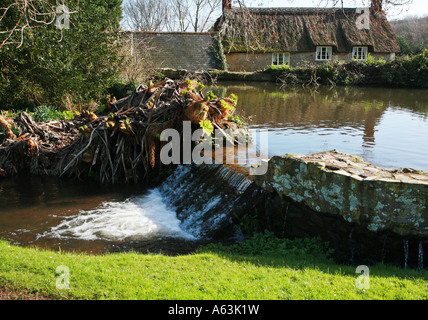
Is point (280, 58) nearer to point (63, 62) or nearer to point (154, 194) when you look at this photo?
point (63, 62)

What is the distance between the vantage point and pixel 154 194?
11062mm

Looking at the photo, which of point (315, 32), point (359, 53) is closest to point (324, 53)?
point (315, 32)

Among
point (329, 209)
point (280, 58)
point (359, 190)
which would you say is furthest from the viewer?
point (280, 58)

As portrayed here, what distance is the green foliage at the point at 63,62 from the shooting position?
1605 centimetres

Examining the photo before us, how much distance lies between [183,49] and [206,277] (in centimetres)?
3863

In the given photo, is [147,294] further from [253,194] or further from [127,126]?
[127,126]

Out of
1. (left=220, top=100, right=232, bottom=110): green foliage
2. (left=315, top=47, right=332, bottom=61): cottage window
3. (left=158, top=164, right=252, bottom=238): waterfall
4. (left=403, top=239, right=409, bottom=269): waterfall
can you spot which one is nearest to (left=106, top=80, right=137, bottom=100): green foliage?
(left=220, top=100, right=232, bottom=110): green foliage

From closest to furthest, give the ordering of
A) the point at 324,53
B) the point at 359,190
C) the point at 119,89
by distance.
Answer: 1. the point at 359,190
2. the point at 119,89
3. the point at 324,53

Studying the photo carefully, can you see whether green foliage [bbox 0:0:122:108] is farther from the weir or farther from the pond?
the weir

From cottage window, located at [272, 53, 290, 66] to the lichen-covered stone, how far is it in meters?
40.4

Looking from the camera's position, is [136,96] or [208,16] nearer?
[136,96]
